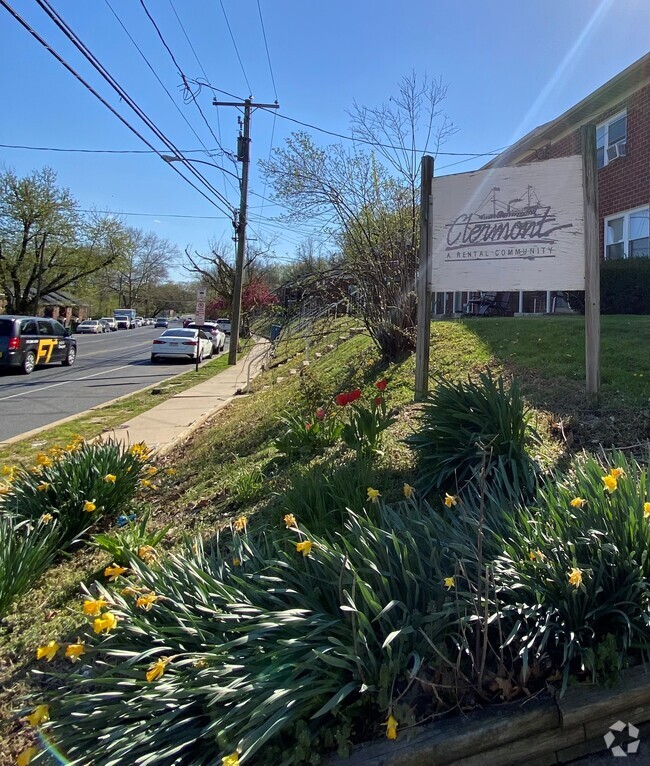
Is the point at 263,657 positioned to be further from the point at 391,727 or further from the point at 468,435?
the point at 468,435

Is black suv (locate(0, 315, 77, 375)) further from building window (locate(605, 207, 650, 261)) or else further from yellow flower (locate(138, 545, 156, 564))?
building window (locate(605, 207, 650, 261))

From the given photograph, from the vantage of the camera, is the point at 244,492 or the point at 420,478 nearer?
the point at 420,478

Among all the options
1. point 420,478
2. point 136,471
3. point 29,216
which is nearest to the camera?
point 420,478

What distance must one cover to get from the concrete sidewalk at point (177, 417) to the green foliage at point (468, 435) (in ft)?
11.4

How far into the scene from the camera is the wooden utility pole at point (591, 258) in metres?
4.95

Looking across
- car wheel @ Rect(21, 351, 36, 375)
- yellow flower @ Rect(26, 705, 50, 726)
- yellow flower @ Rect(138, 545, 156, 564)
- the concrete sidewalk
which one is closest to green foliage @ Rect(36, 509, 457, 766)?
yellow flower @ Rect(26, 705, 50, 726)

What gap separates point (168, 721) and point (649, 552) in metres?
1.95

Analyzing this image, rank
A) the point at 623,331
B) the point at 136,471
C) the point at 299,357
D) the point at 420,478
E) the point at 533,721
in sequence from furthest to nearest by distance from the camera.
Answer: the point at 299,357 → the point at 623,331 → the point at 136,471 → the point at 420,478 → the point at 533,721

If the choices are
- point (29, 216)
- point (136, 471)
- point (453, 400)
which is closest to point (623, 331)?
point (453, 400)

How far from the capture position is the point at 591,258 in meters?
5.03

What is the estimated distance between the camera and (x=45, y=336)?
20.3m

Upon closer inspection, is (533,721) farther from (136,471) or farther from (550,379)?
(550,379)

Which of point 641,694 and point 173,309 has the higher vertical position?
point 173,309

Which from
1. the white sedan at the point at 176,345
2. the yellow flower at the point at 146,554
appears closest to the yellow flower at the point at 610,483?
the yellow flower at the point at 146,554
